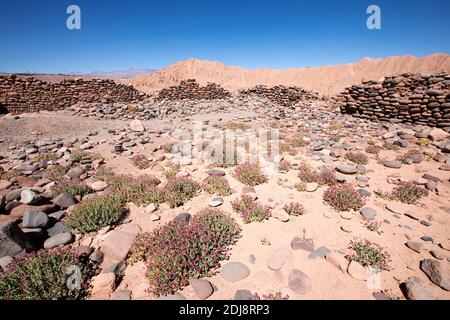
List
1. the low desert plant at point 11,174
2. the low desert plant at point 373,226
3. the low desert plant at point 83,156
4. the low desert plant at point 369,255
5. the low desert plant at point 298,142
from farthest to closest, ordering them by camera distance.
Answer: the low desert plant at point 298,142, the low desert plant at point 83,156, the low desert plant at point 11,174, the low desert plant at point 373,226, the low desert plant at point 369,255

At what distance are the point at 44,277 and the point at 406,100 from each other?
51.8ft

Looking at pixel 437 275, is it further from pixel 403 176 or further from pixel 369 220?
pixel 403 176

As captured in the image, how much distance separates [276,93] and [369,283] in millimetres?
19567

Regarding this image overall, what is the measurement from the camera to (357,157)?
26.4 feet

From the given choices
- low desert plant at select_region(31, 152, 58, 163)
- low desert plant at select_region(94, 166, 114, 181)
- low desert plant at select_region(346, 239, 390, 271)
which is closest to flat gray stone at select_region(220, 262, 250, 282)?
low desert plant at select_region(346, 239, 390, 271)

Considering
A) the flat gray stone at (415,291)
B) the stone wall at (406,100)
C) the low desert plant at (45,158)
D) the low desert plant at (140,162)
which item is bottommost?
the flat gray stone at (415,291)

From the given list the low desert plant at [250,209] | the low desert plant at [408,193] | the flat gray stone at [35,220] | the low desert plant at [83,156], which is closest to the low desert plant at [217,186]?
the low desert plant at [250,209]

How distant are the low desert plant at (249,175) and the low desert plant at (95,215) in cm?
330

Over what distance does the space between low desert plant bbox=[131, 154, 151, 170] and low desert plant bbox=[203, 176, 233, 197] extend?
8.20 ft

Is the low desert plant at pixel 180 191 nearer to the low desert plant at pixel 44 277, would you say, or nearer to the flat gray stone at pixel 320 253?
the low desert plant at pixel 44 277

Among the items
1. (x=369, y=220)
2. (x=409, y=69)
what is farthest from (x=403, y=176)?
(x=409, y=69)

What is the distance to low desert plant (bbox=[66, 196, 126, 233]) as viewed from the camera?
15.6 feet

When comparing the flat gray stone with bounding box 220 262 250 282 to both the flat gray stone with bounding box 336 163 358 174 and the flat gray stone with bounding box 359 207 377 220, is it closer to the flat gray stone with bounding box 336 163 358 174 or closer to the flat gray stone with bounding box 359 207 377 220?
the flat gray stone with bounding box 359 207 377 220

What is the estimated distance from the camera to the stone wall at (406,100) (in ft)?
36.2
